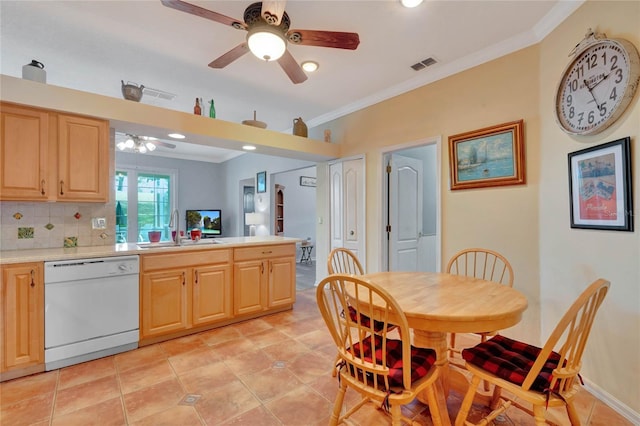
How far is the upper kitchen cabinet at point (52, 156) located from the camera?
225 cm

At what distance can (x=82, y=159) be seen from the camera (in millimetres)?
2559

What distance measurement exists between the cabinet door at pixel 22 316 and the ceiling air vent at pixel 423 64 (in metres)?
3.71

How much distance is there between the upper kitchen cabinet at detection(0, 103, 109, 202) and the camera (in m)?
2.25

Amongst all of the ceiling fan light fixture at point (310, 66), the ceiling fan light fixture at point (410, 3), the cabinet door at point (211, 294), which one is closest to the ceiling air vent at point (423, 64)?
the ceiling fan light fixture at point (410, 3)

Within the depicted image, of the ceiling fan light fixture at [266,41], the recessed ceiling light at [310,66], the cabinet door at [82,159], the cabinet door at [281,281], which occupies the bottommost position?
the cabinet door at [281,281]

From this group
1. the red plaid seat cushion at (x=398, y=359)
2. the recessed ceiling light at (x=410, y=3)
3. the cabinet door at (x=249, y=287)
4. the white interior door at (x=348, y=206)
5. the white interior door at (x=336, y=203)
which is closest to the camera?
the red plaid seat cushion at (x=398, y=359)

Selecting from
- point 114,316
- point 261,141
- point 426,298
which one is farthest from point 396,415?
point 261,141

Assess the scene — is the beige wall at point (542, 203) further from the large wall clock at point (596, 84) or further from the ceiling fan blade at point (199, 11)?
the ceiling fan blade at point (199, 11)

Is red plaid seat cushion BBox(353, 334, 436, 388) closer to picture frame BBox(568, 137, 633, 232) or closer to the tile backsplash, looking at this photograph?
picture frame BBox(568, 137, 633, 232)

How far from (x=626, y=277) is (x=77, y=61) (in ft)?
15.7

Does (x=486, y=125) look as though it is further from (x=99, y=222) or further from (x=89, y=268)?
(x=99, y=222)

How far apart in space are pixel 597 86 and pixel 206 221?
6959 mm

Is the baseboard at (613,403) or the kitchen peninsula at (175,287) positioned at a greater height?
the kitchen peninsula at (175,287)

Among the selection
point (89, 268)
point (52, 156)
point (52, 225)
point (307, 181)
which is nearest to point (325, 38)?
point (52, 156)
